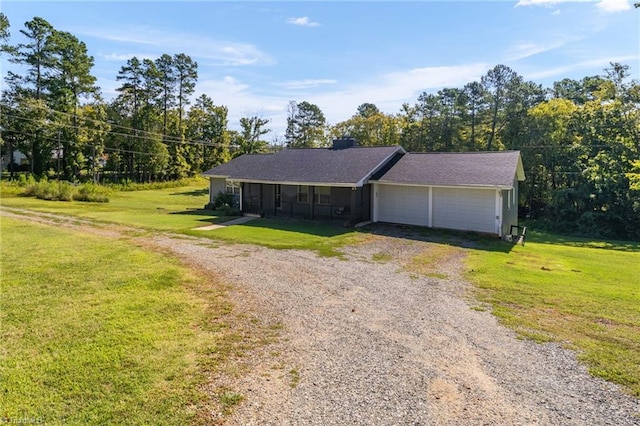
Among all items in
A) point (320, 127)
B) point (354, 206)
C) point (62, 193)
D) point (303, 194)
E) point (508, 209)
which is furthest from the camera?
point (320, 127)

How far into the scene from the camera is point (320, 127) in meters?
55.3

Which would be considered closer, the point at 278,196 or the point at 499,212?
the point at 499,212

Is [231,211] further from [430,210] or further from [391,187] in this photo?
[430,210]

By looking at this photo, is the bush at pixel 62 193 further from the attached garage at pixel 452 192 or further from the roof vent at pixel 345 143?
the attached garage at pixel 452 192

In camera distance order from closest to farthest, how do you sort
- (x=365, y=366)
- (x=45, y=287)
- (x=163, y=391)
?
(x=163, y=391)
(x=365, y=366)
(x=45, y=287)

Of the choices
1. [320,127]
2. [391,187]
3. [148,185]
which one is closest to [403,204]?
[391,187]

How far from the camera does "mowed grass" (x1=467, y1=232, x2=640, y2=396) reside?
219 inches

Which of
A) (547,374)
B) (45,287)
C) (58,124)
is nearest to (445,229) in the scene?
(547,374)

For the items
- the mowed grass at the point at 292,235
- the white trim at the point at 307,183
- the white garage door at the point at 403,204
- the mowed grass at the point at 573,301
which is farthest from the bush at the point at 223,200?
the mowed grass at the point at 573,301

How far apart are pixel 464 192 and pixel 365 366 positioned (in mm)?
13569

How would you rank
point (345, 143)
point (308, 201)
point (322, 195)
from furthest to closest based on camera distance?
point (345, 143)
point (308, 201)
point (322, 195)

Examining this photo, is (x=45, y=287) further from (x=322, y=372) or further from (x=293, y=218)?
(x=293, y=218)

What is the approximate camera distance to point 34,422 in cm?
383

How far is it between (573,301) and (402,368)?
524 centimetres
